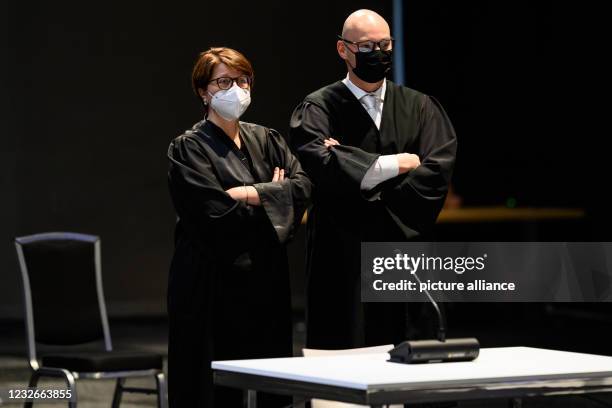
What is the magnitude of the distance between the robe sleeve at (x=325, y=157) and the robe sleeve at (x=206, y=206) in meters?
0.28

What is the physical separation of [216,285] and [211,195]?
0.30m

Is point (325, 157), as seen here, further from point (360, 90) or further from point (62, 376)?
point (62, 376)

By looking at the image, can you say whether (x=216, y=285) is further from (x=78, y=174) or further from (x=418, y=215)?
(x=78, y=174)

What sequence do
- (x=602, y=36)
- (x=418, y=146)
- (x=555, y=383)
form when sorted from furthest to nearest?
(x=602, y=36) < (x=418, y=146) < (x=555, y=383)

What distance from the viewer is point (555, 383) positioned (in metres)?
2.58

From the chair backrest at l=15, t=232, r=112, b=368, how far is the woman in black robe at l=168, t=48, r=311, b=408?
57cm

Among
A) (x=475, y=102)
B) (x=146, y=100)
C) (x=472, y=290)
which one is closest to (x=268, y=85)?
(x=146, y=100)

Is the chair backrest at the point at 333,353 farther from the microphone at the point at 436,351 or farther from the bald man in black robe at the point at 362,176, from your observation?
the bald man in black robe at the point at 362,176

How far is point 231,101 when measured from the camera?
12.3ft

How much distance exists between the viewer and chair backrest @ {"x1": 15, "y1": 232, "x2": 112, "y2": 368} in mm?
4086

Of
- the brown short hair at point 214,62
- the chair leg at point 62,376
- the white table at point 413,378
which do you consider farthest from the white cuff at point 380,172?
the chair leg at point 62,376

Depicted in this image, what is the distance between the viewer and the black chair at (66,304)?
389cm

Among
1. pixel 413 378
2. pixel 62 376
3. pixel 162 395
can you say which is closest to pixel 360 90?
pixel 162 395

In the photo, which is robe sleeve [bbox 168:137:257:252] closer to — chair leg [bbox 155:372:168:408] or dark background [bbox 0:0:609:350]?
chair leg [bbox 155:372:168:408]
